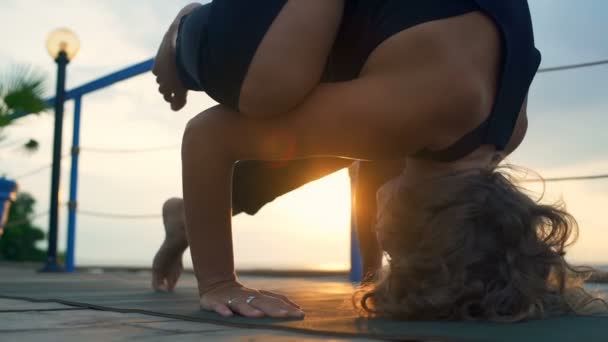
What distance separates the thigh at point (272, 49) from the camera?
919 mm

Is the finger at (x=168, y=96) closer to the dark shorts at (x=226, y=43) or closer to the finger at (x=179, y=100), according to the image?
the finger at (x=179, y=100)

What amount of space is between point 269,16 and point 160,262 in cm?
90

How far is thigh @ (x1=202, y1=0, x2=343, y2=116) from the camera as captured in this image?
92 cm

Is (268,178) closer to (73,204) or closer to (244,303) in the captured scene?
(244,303)

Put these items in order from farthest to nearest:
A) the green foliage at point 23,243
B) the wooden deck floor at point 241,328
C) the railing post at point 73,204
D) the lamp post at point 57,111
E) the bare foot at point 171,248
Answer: the green foliage at point 23,243 → the lamp post at point 57,111 → the railing post at point 73,204 → the bare foot at point 171,248 → the wooden deck floor at point 241,328

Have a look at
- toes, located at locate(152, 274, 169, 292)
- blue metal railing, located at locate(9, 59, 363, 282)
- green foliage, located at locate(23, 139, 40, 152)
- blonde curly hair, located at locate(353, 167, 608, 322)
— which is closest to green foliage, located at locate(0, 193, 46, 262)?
green foliage, located at locate(23, 139, 40, 152)

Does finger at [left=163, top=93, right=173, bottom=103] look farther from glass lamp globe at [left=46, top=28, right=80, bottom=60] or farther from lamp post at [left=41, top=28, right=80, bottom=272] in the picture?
glass lamp globe at [left=46, top=28, right=80, bottom=60]

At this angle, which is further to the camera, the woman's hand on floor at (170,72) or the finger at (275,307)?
the woman's hand on floor at (170,72)

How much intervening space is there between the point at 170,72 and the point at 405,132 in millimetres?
456

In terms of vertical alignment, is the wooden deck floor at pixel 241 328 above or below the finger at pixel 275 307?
below

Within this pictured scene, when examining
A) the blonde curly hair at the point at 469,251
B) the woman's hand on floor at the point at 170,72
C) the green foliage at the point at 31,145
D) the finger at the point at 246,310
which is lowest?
the finger at the point at 246,310

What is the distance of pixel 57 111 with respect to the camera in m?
3.82

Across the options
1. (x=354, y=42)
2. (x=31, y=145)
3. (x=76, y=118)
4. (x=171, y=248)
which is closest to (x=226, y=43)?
(x=354, y=42)

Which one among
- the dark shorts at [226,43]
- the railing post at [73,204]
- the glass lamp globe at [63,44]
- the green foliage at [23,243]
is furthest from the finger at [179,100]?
the green foliage at [23,243]
